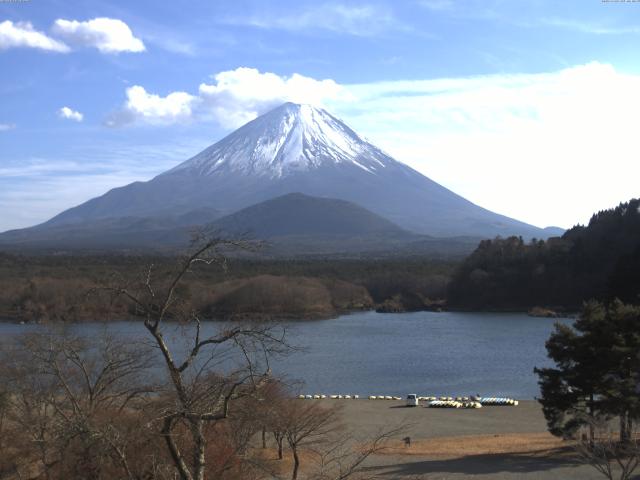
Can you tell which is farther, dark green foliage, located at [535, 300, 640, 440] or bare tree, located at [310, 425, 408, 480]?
dark green foliage, located at [535, 300, 640, 440]

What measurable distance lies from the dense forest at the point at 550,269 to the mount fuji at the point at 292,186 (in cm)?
7299

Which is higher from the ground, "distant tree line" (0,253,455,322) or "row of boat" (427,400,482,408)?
"distant tree line" (0,253,455,322)

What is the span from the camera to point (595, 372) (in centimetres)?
1091

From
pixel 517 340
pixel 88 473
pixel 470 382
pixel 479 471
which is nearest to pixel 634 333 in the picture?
pixel 479 471

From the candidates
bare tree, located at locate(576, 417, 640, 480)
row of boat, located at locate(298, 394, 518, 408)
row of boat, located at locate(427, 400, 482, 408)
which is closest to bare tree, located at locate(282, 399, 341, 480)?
bare tree, located at locate(576, 417, 640, 480)

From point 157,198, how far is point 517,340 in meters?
116

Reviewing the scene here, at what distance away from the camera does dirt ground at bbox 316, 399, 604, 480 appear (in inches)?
404

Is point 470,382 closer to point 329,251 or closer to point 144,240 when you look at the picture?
point 329,251

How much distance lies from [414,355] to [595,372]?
49.5 feet

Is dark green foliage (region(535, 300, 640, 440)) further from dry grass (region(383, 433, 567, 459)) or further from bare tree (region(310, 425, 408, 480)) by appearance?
bare tree (region(310, 425, 408, 480))

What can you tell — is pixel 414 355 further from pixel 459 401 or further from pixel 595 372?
pixel 595 372

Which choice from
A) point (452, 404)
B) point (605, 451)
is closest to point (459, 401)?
point (452, 404)

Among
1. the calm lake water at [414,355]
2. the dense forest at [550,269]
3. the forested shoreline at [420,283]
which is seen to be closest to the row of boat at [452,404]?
the calm lake water at [414,355]

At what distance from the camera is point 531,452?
11.6 meters
